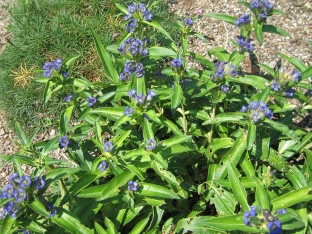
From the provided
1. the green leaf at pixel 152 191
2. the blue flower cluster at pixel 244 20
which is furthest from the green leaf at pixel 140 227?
the blue flower cluster at pixel 244 20

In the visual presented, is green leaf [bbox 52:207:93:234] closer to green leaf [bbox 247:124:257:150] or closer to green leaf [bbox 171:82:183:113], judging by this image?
green leaf [bbox 171:82:183:113]

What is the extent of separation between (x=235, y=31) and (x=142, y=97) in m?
3.64

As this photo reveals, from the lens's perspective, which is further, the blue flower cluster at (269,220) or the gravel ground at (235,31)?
the gravel ground at (235,31)

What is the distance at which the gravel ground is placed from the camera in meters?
5.90

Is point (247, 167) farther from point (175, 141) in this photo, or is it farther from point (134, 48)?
point (134, 48)

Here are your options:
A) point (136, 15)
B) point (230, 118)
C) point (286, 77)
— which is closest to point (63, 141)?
point (136, 15)

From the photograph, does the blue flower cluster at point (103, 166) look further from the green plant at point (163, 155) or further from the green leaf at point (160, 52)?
the green leaf at point (160, 52)

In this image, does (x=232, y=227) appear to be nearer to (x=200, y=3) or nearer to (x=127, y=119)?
(x=127, y=119)

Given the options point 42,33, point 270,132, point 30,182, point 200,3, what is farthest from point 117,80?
point 200,3

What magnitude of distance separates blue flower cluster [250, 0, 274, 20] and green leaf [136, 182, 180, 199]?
2029 mm

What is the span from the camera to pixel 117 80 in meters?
4.10

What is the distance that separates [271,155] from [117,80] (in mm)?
1906

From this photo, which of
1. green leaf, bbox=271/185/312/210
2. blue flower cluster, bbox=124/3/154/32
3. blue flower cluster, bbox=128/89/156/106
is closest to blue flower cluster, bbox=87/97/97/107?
blue flower cluster, bbox=128/89/156/106

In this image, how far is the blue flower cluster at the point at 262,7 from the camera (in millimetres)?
3658
